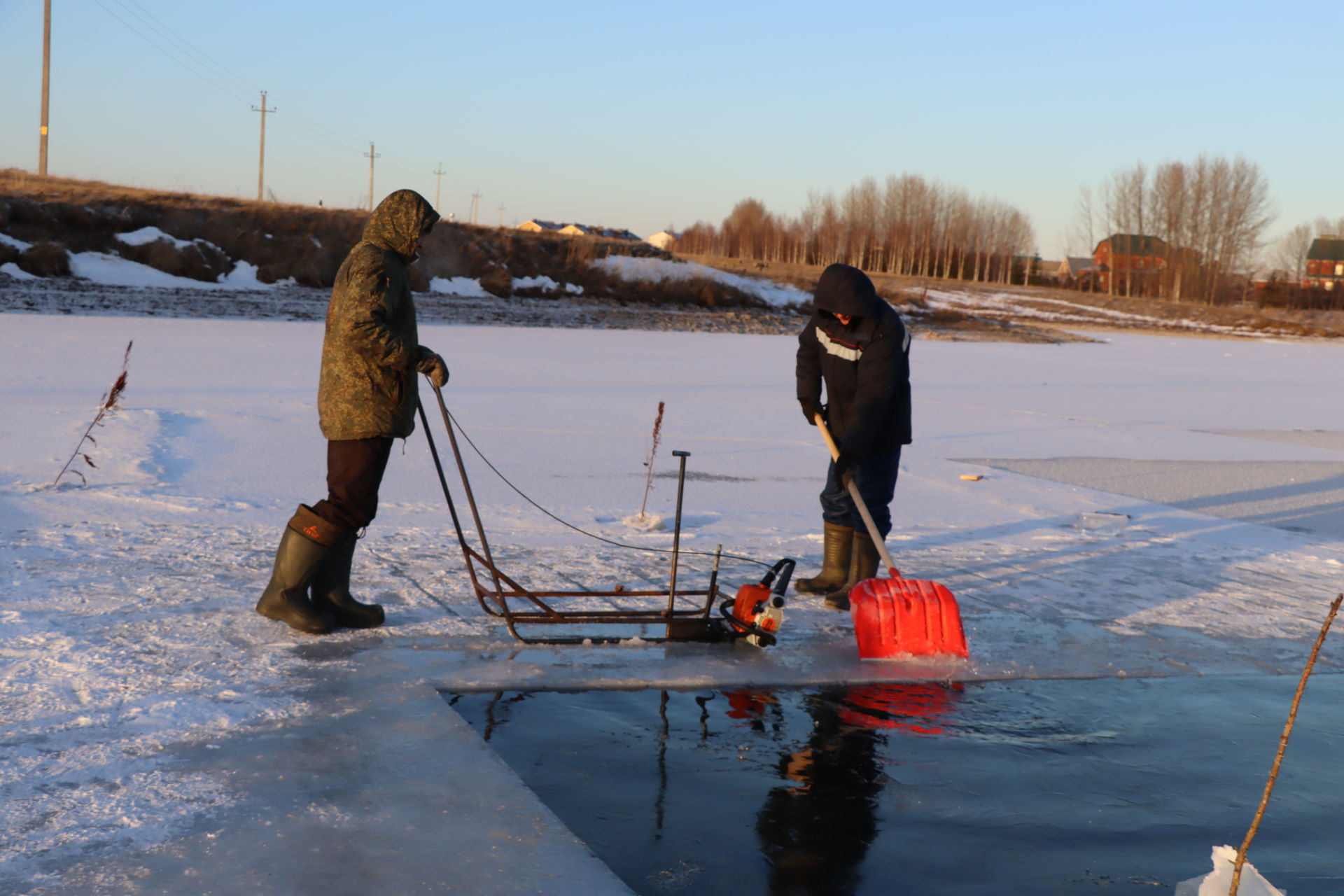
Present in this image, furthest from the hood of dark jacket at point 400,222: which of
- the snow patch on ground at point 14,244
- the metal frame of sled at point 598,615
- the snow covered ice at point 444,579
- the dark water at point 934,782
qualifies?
the snow patch on ground at point 14,244

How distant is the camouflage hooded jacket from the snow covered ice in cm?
82

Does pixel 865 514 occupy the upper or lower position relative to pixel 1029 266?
lower

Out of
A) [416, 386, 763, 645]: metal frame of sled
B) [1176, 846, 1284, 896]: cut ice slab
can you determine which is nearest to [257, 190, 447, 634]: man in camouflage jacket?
[416, 386, 763, 645]: metal frame of sled

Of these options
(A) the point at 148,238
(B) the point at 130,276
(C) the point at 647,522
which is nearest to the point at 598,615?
(C) the point at 647,522

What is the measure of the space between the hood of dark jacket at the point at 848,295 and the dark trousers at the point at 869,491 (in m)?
0.65

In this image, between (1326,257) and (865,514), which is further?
(1326,257)

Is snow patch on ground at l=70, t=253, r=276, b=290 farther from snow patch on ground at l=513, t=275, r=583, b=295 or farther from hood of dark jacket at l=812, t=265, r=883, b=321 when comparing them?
hood of dark jacket at l=812, t=265, r=883, b=321

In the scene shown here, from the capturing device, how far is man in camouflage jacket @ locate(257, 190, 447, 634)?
389 centimetres

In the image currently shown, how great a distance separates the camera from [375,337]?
386cm

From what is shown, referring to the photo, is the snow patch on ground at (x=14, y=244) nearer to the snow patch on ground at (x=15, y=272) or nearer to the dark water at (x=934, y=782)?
the snow patch on ground at (x=15, y=272)

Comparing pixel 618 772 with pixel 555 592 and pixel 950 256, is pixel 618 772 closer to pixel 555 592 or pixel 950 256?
pixel 555 592

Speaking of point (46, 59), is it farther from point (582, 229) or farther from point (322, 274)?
point (582, 229)

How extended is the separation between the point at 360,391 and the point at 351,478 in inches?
12.5

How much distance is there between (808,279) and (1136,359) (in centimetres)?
2126
